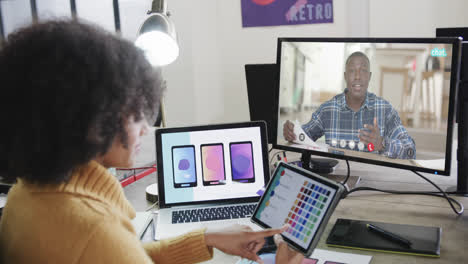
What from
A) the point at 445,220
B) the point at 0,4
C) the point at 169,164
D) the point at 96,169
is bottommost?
the point at 445,220

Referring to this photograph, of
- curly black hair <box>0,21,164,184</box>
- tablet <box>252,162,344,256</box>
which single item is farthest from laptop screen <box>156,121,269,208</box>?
curly black hair <box>0,21,164,184</box>

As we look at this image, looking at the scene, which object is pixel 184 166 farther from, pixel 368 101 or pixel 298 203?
pixel 368 101

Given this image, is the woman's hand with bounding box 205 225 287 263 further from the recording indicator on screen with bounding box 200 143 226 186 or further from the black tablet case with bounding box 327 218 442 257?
the recording indicator on screen with bounding box 200 143 226 186

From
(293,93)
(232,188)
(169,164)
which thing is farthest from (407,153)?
(169,164)

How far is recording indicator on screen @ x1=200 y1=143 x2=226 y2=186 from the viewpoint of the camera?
129cm

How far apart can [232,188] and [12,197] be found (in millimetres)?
650

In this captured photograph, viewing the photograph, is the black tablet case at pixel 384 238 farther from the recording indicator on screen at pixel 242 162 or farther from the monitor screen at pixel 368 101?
the recording indicator on screen at pixel 242 162

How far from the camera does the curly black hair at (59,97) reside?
63cm

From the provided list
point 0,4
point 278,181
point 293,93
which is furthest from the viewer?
point 0,4

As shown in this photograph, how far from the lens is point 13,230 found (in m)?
0.72

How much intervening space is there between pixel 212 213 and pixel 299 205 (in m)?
0.34

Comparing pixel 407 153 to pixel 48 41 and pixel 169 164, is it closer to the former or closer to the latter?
pixel 169 164

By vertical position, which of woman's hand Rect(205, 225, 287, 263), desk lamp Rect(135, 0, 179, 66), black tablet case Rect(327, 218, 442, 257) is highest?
desk lamp Rect(135, 0, 179, 66)

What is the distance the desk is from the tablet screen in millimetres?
143
